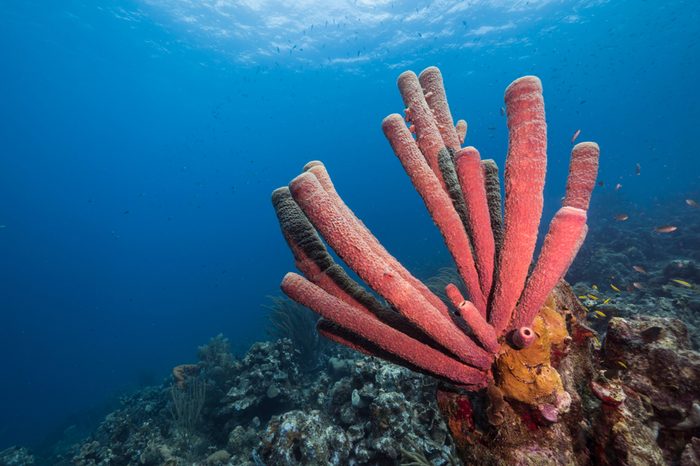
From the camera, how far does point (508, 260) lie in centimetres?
160

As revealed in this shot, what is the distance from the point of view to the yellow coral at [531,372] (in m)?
1.50

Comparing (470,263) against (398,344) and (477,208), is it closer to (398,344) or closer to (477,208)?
(477,208)

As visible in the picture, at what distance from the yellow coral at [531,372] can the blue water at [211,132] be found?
22280 mm

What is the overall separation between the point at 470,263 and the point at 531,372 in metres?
0.60

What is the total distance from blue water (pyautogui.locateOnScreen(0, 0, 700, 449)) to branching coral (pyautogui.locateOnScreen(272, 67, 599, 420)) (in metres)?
21.9

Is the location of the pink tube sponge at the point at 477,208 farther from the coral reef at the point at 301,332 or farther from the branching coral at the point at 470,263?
the coral reef at the point at 301,332

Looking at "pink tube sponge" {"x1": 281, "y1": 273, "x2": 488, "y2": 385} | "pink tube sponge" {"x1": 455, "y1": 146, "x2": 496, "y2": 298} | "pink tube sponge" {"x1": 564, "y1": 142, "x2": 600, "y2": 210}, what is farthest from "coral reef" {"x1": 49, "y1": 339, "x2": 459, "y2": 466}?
"pink tube sponge" {"x1": 564, "y1": 142, "x2": 600, "y2": 210}

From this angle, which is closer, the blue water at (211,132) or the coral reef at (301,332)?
the coral reef at (301,332)

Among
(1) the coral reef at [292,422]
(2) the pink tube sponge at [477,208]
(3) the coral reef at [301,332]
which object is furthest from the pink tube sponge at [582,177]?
(3) the coral reef at [301,332]

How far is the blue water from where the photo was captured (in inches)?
1238

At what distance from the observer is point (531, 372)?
1.50 metres

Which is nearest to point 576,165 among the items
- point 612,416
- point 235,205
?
point 612,416

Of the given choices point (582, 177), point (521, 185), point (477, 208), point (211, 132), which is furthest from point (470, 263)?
point (211, 132)

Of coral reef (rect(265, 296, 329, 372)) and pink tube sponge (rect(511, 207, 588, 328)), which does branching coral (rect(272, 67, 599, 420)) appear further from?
coral reef (rect(265, 296, 329, 372))
